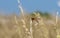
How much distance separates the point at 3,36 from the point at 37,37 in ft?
7.14

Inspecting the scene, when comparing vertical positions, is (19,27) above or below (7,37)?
above

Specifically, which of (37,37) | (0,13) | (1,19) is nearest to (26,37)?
(37,37)

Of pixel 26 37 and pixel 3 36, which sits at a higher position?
pixel 26 37

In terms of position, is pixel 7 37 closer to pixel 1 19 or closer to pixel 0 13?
pixel 0 13

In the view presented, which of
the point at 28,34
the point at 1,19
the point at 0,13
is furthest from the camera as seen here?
the point at 1,19

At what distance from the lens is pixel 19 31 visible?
2.34 meters

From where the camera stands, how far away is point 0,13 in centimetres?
719

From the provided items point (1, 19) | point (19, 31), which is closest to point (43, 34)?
point (19, 31)

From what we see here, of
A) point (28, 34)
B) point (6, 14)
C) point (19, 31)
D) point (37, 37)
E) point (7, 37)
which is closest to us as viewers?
point (28, 34)

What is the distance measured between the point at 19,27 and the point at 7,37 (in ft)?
7.34

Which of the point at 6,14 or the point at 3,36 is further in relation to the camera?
the point at 6,14

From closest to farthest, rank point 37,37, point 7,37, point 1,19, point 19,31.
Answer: point 19,31 → point 37,37 → point 7,37 → point 1,19

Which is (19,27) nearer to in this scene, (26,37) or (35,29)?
(35,29)

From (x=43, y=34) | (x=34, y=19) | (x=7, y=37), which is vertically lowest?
(x=7, y=37)
